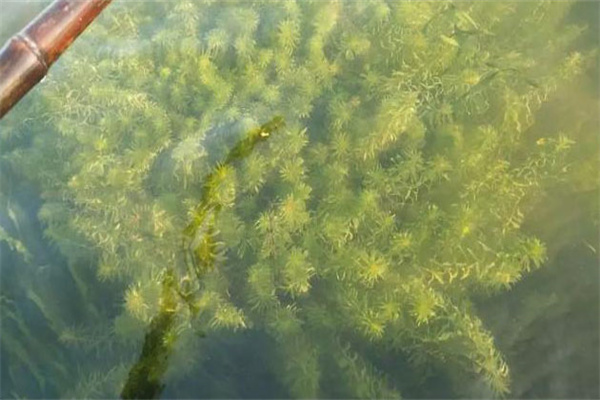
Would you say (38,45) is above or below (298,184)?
above

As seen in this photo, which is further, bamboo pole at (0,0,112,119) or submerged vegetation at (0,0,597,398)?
submerged vegetation at (0,0,597,398)

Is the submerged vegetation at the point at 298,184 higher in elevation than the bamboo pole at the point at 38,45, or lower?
lower

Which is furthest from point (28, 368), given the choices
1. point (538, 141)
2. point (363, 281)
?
point (538, 141)

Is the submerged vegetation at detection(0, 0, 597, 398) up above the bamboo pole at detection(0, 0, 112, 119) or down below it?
below

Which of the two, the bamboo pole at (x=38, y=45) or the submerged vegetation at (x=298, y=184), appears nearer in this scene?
the bamboo pole at (x=38, y=45)

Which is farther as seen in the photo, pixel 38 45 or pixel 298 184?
pixel 298 184
